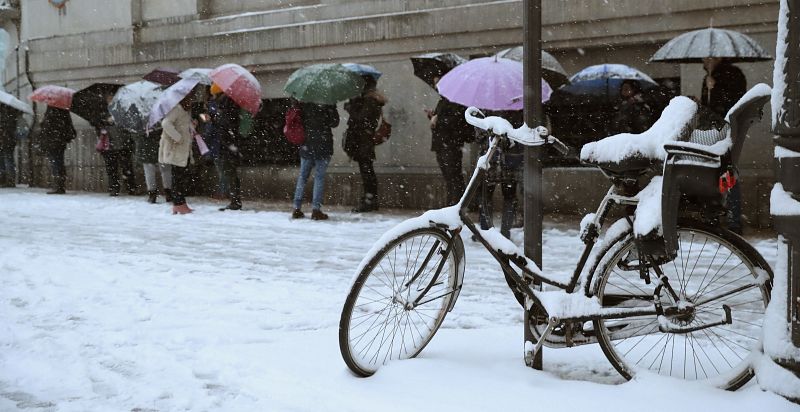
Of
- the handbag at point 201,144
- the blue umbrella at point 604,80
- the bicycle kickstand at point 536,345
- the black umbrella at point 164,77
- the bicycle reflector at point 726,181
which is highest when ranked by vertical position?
the black umbrella at point 164,77

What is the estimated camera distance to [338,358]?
14.3 feet

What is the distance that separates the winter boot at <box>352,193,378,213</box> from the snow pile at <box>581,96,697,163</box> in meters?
9.49

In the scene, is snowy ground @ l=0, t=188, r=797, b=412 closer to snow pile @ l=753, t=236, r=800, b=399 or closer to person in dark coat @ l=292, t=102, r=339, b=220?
snow pile @ l=753, t=236, r=800, b=399

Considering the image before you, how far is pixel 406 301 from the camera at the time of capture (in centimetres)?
390

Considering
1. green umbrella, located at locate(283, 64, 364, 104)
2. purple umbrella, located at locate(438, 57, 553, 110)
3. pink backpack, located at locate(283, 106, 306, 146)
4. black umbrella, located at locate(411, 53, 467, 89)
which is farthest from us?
pink backpack, located at locate(283, 106, 306, 146)

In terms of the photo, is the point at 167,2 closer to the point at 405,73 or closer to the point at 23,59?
the point at 23,59

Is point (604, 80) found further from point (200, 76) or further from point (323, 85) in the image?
point (200, 76)

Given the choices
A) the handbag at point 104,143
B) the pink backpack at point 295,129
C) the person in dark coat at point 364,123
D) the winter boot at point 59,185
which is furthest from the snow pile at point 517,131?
the winter boot at point 59,185

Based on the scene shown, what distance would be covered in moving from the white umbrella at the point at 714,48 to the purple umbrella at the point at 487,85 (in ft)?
6.22

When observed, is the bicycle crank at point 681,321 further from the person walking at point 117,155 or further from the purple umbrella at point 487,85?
the person walking at point 117,155

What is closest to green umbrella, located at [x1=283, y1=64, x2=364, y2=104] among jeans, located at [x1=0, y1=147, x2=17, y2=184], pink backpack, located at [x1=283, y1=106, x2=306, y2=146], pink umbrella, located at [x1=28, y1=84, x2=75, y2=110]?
pink backpack, located at [x1=283, y1=106, x2=306, y2=146]

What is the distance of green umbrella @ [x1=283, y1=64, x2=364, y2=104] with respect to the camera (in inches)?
452

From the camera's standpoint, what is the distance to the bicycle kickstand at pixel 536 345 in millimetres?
3729

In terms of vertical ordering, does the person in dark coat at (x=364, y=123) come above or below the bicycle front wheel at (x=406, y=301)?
above
